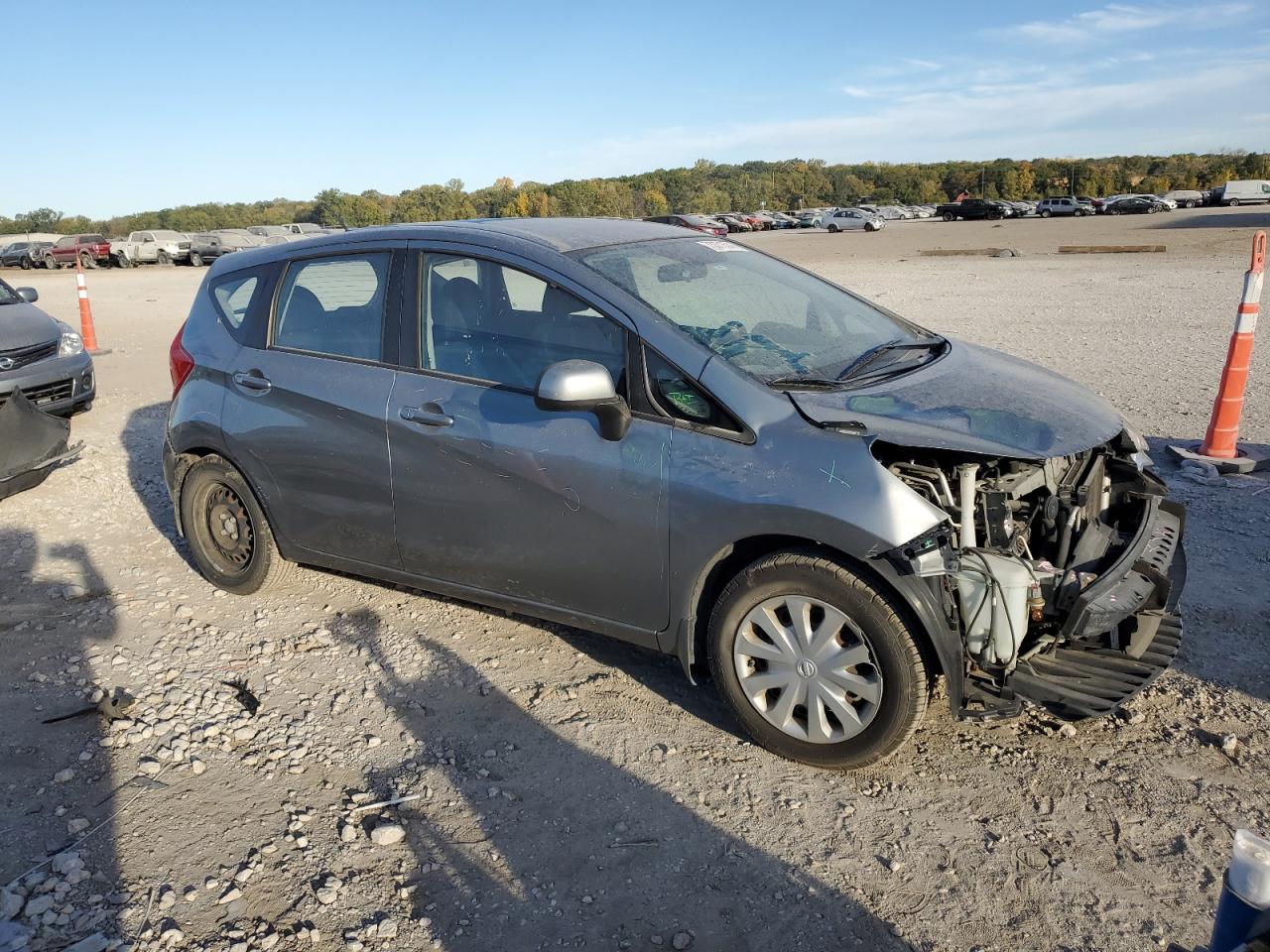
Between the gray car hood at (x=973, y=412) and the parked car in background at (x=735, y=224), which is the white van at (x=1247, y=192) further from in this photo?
the gray car hood at (x=973, y=412)

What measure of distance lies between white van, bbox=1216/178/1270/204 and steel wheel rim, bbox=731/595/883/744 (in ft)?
210

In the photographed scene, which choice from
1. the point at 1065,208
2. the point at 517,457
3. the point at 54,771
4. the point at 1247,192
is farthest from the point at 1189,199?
the point at 54,771

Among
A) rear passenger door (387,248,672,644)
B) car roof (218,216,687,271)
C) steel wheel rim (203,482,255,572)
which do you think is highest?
car roof (218,216,687,271)

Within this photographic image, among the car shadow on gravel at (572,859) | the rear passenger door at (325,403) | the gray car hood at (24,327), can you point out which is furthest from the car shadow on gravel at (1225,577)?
the gray car hood at (24,327)

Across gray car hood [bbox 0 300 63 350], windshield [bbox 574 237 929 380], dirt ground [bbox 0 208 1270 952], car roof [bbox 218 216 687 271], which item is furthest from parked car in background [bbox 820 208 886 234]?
car roof [bbox 218 216 687 271]

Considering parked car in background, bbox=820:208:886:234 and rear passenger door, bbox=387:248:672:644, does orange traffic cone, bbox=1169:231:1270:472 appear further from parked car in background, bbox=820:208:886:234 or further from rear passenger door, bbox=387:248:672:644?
parked car in background, bbox=820:208:886:234

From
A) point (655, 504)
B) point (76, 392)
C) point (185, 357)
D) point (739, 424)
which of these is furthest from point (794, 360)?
point (76, 392)

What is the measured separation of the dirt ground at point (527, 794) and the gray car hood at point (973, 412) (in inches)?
45.0

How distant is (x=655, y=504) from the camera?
11.7 feet

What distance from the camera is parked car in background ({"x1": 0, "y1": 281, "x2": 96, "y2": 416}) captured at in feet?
27.7

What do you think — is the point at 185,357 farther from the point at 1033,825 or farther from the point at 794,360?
the point at 1033,825

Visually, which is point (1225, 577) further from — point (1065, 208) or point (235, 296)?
point (1065, 208)

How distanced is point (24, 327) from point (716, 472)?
8.01m

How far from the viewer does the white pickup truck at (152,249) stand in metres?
42.9
